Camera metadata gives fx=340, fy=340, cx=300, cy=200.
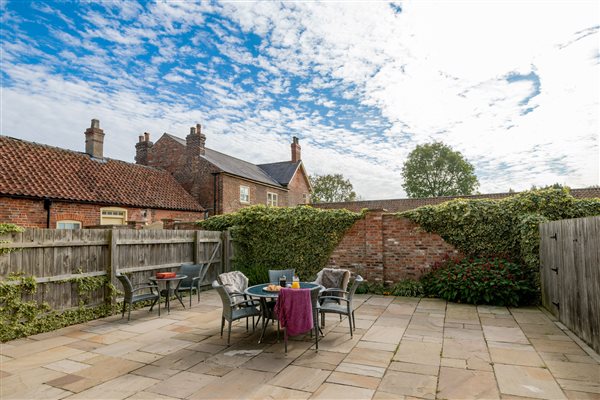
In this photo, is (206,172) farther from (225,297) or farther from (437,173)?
(437,173)

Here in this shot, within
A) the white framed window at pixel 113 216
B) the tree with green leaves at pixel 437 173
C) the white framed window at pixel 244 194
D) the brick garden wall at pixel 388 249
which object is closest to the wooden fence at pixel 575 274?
the brick garden wall at pixel 388 249

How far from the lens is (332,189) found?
4609 centimetres

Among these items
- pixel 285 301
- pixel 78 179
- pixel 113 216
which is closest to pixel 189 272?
pixel 285 301

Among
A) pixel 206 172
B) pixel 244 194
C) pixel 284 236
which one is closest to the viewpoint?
pixel 284 236

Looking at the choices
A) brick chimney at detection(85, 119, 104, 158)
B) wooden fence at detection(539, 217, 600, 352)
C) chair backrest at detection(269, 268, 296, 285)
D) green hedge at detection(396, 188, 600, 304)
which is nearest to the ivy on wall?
chair backrest at detection(269, 268, 296, 285)

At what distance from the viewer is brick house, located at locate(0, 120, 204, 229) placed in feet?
37.7

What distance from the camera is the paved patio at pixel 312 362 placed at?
3.60m

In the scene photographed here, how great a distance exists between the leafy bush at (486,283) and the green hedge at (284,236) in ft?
9.77

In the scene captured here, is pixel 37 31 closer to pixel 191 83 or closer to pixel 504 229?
pixel 191 83

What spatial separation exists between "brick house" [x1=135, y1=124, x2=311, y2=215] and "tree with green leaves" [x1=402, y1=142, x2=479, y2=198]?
21.5 metres

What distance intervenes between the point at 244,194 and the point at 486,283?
16595 mm

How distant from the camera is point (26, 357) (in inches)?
183

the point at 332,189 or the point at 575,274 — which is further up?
the point at 332,189

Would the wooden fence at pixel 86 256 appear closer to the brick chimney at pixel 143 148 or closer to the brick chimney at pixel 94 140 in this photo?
the brick chimney at pixel 94 140
